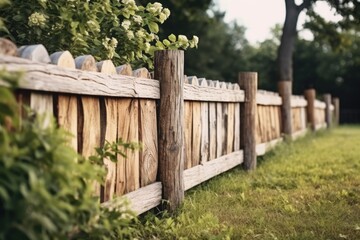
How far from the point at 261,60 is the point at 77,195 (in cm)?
2917

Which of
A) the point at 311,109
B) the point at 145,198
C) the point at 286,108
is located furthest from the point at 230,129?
the point at 311,109

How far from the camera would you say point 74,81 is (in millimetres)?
2695

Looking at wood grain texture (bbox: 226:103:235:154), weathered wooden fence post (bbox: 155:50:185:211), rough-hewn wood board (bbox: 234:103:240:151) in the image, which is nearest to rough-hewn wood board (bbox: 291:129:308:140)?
rough-hewn wood board (bbox: 234:103:240:151)

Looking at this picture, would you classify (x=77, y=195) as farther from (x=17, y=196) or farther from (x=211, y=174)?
(x=211, y=174)

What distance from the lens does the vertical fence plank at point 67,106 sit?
2648mm

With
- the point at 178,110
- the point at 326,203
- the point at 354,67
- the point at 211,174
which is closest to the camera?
the point at 178,110

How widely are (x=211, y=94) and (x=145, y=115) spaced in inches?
60.5

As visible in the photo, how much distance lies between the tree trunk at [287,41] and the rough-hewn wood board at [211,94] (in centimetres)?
834

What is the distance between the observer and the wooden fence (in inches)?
100

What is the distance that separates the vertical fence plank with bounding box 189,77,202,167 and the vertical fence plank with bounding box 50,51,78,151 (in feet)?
6.36

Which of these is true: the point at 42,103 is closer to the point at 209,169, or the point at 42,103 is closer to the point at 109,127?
the point at 109,127

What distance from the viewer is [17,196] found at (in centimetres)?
185

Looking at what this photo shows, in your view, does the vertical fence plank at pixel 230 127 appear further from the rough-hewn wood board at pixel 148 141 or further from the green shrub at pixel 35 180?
the green shrub at pixel 35 180

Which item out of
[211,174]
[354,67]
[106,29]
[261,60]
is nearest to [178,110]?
[106,29]
